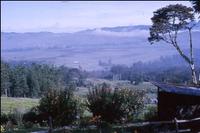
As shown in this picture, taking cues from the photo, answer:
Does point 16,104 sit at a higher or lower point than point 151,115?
lower

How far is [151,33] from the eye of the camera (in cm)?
5331

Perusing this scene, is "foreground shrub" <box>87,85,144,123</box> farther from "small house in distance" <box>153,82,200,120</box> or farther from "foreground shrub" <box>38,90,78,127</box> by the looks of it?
"small house in distance" <box>153,82,200,120</box>

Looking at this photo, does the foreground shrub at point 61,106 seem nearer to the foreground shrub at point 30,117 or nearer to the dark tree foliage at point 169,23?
the foreground shrub at point 30,117

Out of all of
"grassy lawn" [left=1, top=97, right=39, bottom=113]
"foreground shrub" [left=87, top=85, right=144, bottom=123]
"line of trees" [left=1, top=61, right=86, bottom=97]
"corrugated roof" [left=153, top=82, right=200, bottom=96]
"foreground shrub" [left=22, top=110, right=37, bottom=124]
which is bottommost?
"grassy lawn" [left=1, top=97, right=39, bottom=113]

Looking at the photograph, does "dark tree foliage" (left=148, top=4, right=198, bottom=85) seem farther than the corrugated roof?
Yes

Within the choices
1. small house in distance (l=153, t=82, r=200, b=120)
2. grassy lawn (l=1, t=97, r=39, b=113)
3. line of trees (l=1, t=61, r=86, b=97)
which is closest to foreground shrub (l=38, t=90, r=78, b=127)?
small house in distance (l=153, t=82, r=200, b=120)

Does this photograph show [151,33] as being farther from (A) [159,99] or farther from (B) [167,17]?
(A) [159,99]

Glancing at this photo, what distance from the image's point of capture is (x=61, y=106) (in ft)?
85.7

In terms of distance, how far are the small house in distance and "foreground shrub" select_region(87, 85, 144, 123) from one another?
1836mm

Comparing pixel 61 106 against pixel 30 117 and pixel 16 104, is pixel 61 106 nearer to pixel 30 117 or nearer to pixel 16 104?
pixel 30 117

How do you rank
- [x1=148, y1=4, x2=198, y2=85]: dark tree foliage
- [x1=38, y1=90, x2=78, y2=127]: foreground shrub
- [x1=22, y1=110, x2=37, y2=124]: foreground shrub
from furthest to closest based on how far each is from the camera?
[x1=148, y1=4, x2=198, y2=85]: dark tree foliage, [x1=22, y1=110, x2=37, y2=124]: foreground shrub, [x1=38, y1=90, x2=78, y2=127]: foreground shrub

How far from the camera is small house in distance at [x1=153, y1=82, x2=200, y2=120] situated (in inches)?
A: 869

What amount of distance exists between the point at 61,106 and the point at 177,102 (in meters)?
5.97

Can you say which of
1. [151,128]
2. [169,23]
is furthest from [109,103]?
[169,23]
